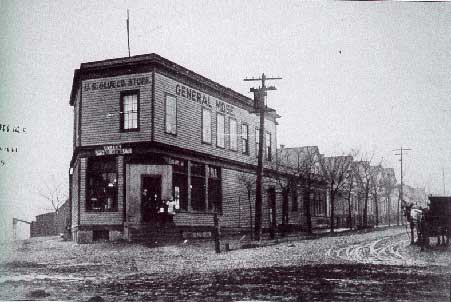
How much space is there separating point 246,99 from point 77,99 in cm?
277

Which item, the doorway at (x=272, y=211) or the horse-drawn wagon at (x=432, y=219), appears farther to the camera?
the doorway at (x=272, y=211)

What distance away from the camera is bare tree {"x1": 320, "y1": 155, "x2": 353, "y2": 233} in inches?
352

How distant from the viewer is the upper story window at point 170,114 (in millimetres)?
8984

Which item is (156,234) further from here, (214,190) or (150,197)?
(214,190)

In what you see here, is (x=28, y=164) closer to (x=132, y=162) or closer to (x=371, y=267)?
(x=132, y=162)

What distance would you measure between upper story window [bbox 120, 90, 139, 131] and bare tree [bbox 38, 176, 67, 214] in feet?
4.76

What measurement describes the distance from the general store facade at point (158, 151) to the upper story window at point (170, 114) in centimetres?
2

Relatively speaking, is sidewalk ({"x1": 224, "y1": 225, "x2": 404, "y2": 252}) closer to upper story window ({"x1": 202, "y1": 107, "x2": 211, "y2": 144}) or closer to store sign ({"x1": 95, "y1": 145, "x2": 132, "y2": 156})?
upper story window ({"x1": 202, "y1": 107, "x2": 211, "y2": 144})

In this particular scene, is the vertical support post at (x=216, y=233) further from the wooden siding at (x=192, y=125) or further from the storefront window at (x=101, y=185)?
the storefront window at (x=101, y=185)

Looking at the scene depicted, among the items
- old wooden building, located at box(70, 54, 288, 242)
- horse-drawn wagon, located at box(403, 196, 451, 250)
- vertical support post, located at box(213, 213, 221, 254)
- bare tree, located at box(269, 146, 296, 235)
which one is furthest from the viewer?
bare tree, located at box(269, 146, 296, 235)

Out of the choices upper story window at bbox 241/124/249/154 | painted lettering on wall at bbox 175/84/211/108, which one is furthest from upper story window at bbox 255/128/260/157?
painted lettering on wall at bbox 175/84/211/108

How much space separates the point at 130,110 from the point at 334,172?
342cm

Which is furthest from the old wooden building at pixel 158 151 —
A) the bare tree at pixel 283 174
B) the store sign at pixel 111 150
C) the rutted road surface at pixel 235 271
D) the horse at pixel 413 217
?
the horse at pixel 413 217

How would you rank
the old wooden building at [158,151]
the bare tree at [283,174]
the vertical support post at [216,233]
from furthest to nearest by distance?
1. the bare tree at [283,174]
2. the vertical support post at [216,233]
3. the old wooden building at [158,151]
